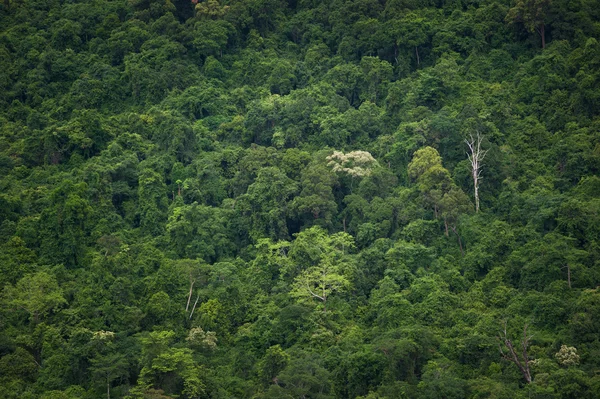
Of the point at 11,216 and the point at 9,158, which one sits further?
the point at 9,158

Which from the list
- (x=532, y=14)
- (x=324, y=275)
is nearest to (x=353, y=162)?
(x=324, y=275)

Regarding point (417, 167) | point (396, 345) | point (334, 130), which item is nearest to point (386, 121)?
point (334, 130)

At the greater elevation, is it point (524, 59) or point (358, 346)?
point (524, 59)

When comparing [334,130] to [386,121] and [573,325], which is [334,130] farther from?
[573,325]

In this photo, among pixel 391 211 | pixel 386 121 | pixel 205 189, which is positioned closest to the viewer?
pixel 391 211

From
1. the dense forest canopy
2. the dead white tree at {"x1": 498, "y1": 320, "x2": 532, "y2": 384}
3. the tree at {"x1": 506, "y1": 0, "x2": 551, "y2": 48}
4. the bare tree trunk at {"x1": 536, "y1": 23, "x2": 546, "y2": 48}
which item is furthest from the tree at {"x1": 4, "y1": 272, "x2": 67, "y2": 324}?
the bare tree trunk at {"x1": 536, "y1": 23, "x2": 546, "y2": 48}

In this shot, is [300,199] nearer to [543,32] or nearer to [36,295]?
[36,295]

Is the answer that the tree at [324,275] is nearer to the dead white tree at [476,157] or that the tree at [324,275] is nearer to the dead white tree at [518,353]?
the dead white tree at [476,157]
